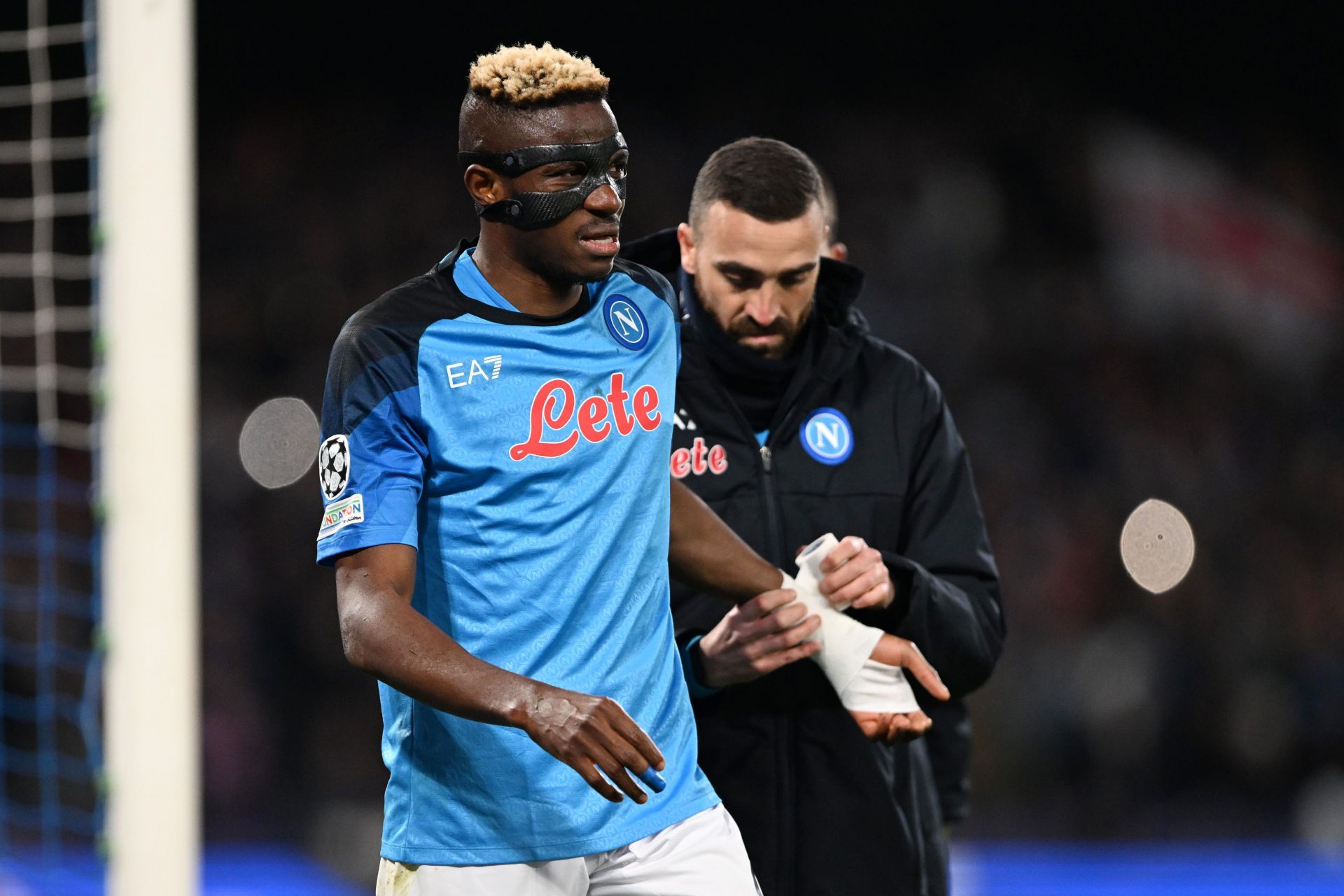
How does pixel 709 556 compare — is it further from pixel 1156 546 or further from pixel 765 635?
pixel 1156 546

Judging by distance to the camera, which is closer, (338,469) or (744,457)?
(338,469)

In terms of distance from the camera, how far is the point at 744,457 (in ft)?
9.88

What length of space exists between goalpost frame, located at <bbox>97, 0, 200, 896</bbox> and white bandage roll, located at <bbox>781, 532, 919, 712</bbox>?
4.06 feet

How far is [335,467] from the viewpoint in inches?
88.9

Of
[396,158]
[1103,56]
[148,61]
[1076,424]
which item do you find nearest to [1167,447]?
[1076,424]

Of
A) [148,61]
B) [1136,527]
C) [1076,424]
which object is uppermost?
[148,61]

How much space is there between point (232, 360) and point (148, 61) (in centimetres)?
752

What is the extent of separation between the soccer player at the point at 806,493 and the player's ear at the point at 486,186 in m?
0.72

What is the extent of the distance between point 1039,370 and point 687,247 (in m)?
7.92

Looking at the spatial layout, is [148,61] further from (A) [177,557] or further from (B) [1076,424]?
(B) [1076,424]

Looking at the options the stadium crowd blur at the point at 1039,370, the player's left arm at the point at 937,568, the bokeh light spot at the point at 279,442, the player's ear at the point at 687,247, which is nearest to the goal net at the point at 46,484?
the stadium crowd blur at the point at 1039,370

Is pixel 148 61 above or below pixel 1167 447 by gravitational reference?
above

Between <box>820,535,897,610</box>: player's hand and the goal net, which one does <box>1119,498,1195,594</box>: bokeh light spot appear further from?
<box>820,535,897,610</box>: player's hand

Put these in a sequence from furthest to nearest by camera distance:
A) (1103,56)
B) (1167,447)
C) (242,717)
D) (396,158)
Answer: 1. (1103,56)
2. (396,158)
3. (1167,447)
4. (242,717)
